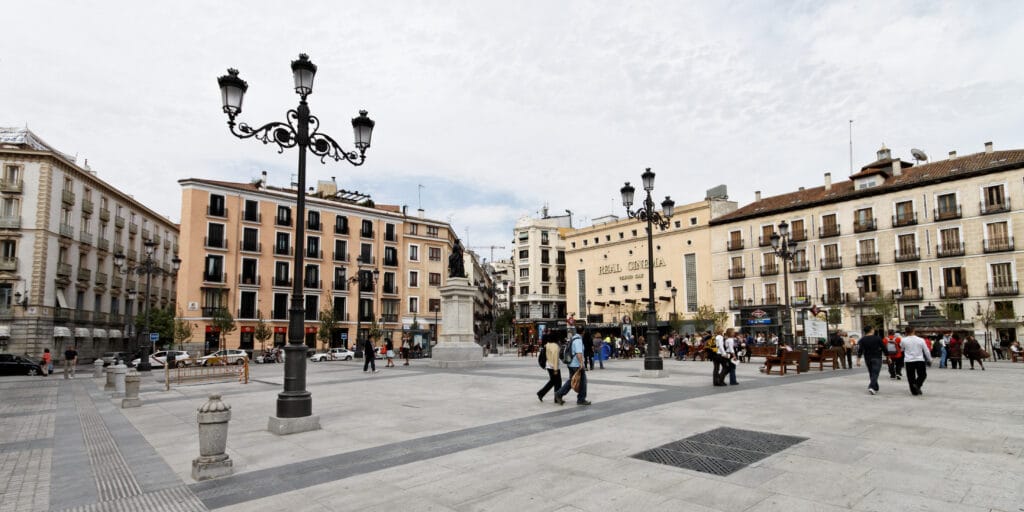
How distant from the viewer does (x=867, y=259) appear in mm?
43844

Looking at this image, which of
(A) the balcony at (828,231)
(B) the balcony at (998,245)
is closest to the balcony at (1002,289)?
(B) the balcony at (998,245)

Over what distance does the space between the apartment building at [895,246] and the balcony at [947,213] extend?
7cm

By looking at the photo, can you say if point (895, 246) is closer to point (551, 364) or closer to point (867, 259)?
point (867, 259)

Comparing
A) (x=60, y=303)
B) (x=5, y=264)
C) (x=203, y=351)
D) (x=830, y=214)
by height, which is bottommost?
(x=203, y=351)

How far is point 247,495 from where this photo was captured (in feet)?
17.9

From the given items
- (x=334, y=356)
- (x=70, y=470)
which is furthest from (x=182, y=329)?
(x=70, y=470)

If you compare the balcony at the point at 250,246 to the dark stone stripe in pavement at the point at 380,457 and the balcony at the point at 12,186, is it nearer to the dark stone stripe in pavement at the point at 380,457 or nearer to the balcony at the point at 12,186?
the balcony at the point at 12,186

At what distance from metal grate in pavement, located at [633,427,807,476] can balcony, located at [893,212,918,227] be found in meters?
43.1

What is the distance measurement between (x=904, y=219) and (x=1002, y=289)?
7.69 metres

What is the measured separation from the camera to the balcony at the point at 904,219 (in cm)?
4184

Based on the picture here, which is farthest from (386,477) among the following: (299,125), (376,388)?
(376,388)

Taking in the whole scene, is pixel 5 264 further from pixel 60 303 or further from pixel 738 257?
pixel 738 257

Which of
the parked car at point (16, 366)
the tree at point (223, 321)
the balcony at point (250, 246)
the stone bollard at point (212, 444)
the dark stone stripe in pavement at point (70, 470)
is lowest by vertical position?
the parked car at point (16, 366)

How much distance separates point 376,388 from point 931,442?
40.4ft
